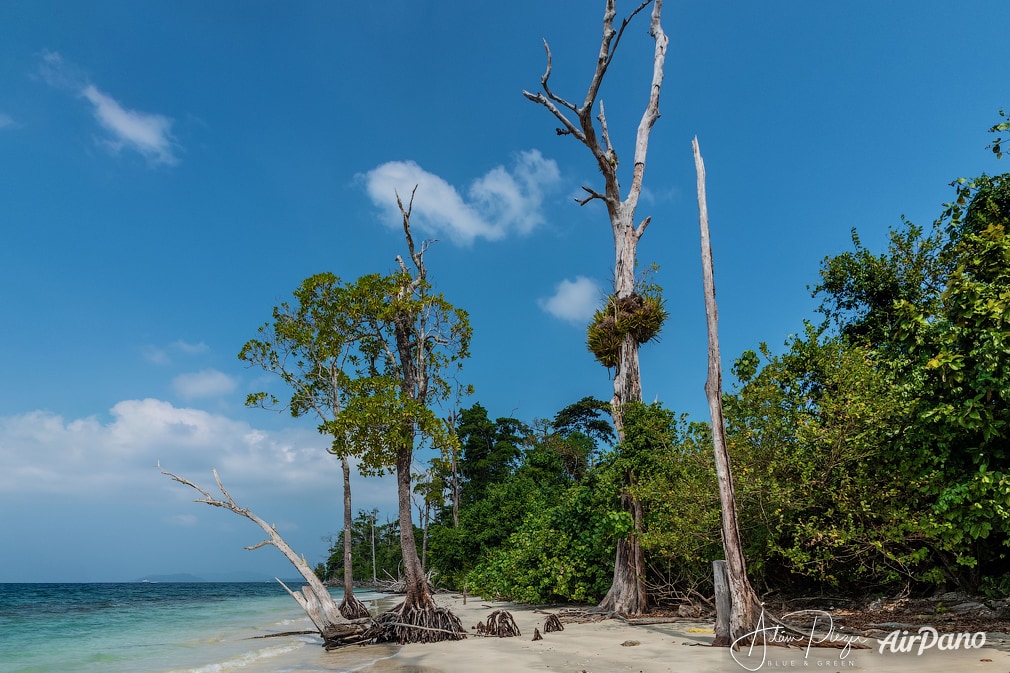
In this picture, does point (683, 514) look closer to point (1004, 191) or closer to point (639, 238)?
point (639, 238)

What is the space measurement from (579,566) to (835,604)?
18.9 feet

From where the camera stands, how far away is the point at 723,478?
30.0 feet

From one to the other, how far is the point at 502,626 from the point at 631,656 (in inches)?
149

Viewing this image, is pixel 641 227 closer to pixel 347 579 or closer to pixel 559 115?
pixel 559 115

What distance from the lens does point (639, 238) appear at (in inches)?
601

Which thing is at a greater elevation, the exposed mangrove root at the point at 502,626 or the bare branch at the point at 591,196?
the bare branch at the point at 591,196

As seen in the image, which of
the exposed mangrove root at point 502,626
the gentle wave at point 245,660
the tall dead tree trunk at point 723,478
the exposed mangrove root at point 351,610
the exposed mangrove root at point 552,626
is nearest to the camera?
the tall dead tree trunk at point 723,478

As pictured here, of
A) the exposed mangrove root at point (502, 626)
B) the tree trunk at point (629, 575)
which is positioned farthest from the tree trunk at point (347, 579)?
the tree trunk at point (629, 575)

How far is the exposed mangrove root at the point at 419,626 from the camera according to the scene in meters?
11.3

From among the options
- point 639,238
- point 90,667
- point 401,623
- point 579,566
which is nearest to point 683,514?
point 579,566

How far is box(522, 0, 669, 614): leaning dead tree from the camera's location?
517 inches

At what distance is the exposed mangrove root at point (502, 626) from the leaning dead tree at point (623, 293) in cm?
272

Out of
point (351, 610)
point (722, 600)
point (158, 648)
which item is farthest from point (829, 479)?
point (158, 648)

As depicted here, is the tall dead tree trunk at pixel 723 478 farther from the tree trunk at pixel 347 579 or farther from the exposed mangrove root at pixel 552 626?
the tree trunk at pixel 347 579
